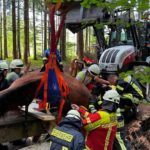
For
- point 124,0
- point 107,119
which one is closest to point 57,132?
point 107,119

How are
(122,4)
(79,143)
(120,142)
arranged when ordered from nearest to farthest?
(79,143) → (122,4) → (120,142)

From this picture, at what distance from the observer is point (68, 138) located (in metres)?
3.92

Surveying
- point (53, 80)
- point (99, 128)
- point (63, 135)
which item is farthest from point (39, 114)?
point (63, 135)

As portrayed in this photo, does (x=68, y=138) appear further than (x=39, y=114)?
No

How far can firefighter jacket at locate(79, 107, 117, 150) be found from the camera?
4840mm

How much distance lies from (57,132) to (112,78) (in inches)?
133

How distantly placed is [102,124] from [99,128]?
9cm

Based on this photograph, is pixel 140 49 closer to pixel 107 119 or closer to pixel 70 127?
pixel 107 119

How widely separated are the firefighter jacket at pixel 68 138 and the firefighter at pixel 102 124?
707 mm

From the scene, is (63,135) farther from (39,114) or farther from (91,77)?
(91,77)

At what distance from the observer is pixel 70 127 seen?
13.3 ft

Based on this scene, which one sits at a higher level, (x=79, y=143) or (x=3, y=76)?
(x=3, y=76)

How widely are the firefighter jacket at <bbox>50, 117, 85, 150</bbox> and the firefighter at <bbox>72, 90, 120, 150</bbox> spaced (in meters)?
→ 0.71

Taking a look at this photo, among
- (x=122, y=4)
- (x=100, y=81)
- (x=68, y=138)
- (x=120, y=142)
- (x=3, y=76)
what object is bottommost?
(x=120, y=142)
